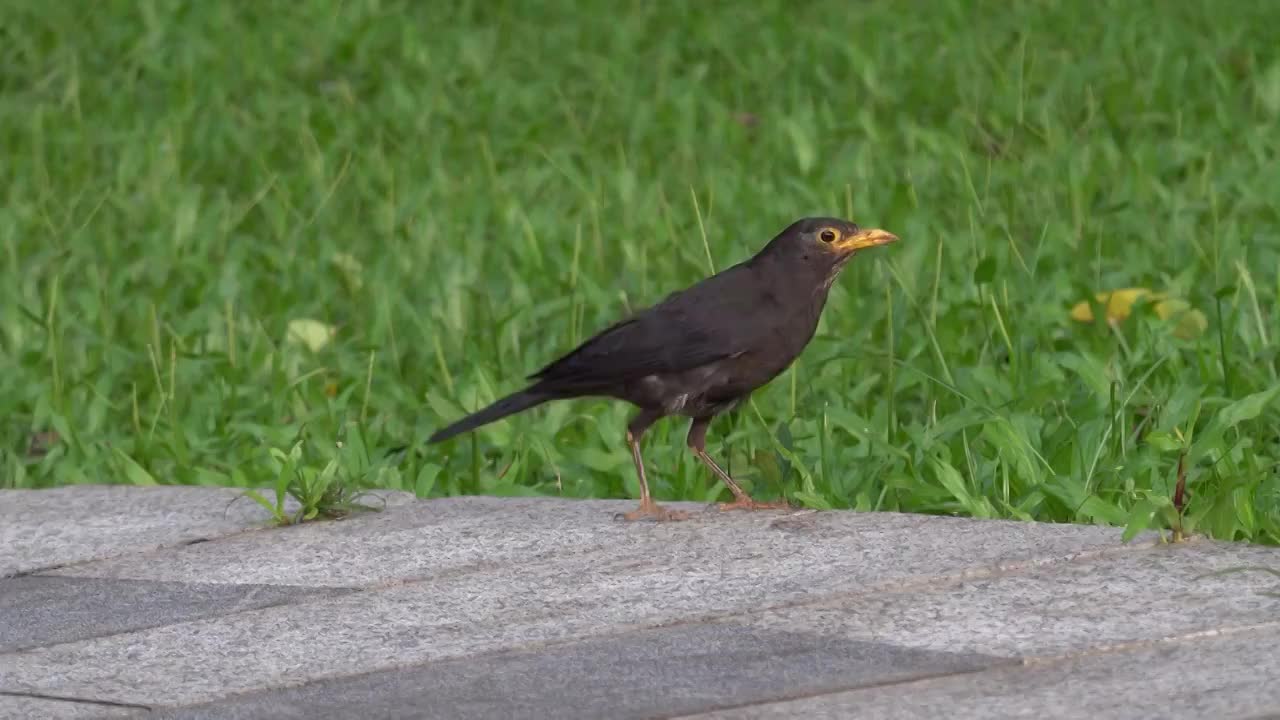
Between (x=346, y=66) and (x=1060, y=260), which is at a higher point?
(x=346, y=66)

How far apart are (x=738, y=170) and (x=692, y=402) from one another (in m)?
3.38

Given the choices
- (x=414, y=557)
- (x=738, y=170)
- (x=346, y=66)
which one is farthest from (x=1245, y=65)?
(x=414, y=557)

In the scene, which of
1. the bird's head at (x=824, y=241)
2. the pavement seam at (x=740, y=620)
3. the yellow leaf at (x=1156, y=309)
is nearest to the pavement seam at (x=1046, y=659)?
the pavement seam at (x=740, y=620)

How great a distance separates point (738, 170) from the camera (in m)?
7.83

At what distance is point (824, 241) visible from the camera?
4695 mm

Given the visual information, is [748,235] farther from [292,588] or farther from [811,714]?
[811,714]

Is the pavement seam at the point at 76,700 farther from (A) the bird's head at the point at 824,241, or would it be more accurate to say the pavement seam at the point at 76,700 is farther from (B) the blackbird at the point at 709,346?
(A) the bird's head at the point at 824,241

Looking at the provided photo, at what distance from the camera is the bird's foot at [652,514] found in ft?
13.6

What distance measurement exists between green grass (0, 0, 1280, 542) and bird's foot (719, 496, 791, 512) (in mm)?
171

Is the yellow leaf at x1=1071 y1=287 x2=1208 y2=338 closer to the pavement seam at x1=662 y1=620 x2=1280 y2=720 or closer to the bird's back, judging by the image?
the bird's back

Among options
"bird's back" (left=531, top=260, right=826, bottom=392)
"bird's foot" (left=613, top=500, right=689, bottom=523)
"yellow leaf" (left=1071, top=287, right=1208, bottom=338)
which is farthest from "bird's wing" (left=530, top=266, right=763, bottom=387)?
"yellow leaf" (left=1071, top=287, right=1208, bottom=338)

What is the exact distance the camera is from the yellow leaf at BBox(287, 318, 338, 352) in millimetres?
6160

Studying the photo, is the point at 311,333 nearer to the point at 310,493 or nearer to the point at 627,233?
the point at 627,233

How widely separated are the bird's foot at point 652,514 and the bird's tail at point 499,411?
439 mm
